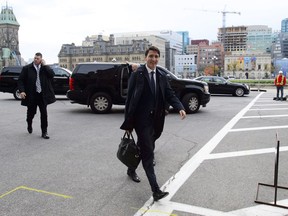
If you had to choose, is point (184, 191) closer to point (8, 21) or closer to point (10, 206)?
point (10, 206)

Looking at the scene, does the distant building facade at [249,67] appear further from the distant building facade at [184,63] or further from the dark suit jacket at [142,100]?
the dark suit jacket at [142,100]

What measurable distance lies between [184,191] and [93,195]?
1.21 meters

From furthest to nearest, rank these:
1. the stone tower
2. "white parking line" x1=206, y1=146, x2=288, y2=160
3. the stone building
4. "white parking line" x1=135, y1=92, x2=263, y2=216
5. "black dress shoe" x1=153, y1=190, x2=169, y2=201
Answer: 1. the stone tower
2. the stone building
3. "white parking line" x1=206, y1=146, x2=288, y2=160
4. "black dress shoe" x1=153, y1=190, x2=169, y2=201
5. "white parking line" x1=135, y1=92, x2=263, y2=216

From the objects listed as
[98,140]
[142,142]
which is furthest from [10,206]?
[98,140]

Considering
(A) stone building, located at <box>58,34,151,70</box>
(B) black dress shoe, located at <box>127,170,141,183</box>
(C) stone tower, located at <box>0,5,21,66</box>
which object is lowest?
(B) black dress shoe, located at <box>127,170,141,183</box>

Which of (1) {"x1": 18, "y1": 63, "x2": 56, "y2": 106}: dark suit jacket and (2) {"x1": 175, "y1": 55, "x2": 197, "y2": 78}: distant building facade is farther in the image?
(2) {"x1": 175, "y1": 55, "x2": 197, "y2": 78}: distant building facade

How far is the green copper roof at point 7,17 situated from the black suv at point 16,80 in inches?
6280

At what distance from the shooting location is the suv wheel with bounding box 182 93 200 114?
1313 cm

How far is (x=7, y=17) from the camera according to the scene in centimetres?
16612

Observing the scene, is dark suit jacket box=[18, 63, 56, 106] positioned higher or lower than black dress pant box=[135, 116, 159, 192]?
higher

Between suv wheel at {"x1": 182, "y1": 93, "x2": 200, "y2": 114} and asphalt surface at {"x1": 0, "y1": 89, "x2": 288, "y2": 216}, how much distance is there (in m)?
3.46

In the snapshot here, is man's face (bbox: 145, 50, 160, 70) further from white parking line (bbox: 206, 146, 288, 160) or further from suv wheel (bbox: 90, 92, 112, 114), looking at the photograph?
suv wheel (bbox: 90, 92, 112, 114)

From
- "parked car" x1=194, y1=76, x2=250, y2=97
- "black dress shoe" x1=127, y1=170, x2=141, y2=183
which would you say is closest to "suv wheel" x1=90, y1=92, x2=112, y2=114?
"black dress shoe" x1=127, y1=170, x2=141, y2=183

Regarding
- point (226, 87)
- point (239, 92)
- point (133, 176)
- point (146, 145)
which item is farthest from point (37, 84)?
point (239, 92)
